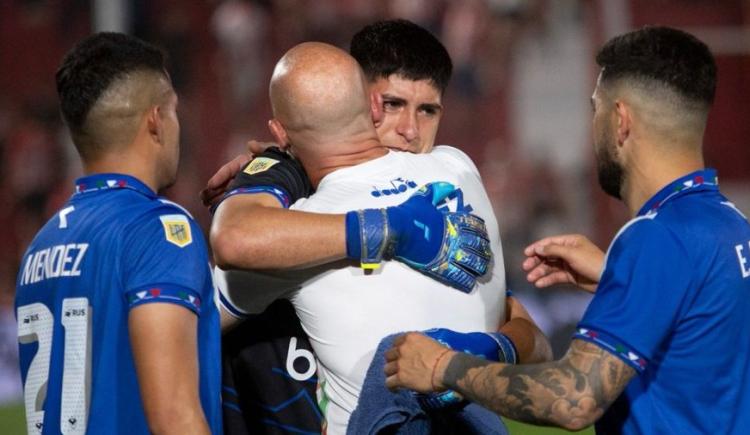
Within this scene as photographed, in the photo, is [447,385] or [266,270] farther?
[266,270]

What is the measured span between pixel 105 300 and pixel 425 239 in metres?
0.87

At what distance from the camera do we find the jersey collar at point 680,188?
3.17 m

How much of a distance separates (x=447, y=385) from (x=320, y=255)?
49cm

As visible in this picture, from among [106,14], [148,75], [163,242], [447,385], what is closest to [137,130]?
[148,75]

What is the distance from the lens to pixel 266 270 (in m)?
3.30

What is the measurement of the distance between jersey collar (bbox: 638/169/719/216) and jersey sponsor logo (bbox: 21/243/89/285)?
5.00 ft

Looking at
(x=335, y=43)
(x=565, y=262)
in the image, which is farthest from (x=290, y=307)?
(x=335, y=43)

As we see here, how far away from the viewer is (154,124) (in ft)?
11.0

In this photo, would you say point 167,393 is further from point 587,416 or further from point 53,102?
point 53,102

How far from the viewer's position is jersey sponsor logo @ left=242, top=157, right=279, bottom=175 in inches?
138

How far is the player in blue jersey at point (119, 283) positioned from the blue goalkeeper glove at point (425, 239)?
452 millimetres

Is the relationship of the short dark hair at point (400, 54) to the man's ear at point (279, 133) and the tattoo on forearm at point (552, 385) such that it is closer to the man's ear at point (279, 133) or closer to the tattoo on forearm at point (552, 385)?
the man's ear at point (279, 133)

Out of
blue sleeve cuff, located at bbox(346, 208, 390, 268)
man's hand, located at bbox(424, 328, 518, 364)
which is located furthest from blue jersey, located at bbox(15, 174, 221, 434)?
man's hand, located at bbox(424, 328, 518, 364)

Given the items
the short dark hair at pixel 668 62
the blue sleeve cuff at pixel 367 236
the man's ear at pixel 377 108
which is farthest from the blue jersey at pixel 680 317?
the man's ear at pixel 377 108
